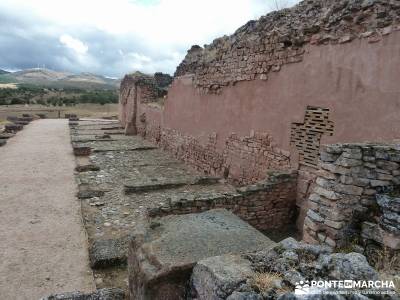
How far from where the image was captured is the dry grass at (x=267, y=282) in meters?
2.56

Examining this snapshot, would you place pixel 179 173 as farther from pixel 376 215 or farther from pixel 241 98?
pixel 376 215

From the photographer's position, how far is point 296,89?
729 cm

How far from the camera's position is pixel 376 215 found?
411cm

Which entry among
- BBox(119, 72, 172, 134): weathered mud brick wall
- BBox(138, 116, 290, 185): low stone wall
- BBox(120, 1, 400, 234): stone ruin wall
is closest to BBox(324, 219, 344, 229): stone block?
BBox(120, 1, 400, 234): stone ruin wall

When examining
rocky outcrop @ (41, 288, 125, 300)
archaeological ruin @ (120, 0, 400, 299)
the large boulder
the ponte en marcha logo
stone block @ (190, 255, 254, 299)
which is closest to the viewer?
the ponte en marcha logo

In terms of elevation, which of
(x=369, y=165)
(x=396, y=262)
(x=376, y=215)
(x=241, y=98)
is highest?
(x=241, y=98)

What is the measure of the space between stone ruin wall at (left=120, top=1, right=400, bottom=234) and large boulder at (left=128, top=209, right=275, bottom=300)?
2.86m

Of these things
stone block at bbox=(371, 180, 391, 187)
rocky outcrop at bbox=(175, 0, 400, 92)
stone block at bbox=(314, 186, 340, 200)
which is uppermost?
rocky outcrop at bbox=(175, 0, 400, 92)

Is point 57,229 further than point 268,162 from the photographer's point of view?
No

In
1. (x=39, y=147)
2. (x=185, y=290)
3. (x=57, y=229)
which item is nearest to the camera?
(x=185, y=290)

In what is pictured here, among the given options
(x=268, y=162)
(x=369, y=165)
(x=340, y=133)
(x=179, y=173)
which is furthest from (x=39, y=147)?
(x=369, y=165)

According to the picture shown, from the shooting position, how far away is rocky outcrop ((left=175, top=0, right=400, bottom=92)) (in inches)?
225

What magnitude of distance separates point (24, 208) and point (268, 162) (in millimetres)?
5640

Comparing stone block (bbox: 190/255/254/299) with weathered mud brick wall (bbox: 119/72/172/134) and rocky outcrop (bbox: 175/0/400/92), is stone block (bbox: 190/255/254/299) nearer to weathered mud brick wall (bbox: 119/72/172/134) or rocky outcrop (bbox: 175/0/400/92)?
rocky outcrop (bbox: 175/0/400/92)
